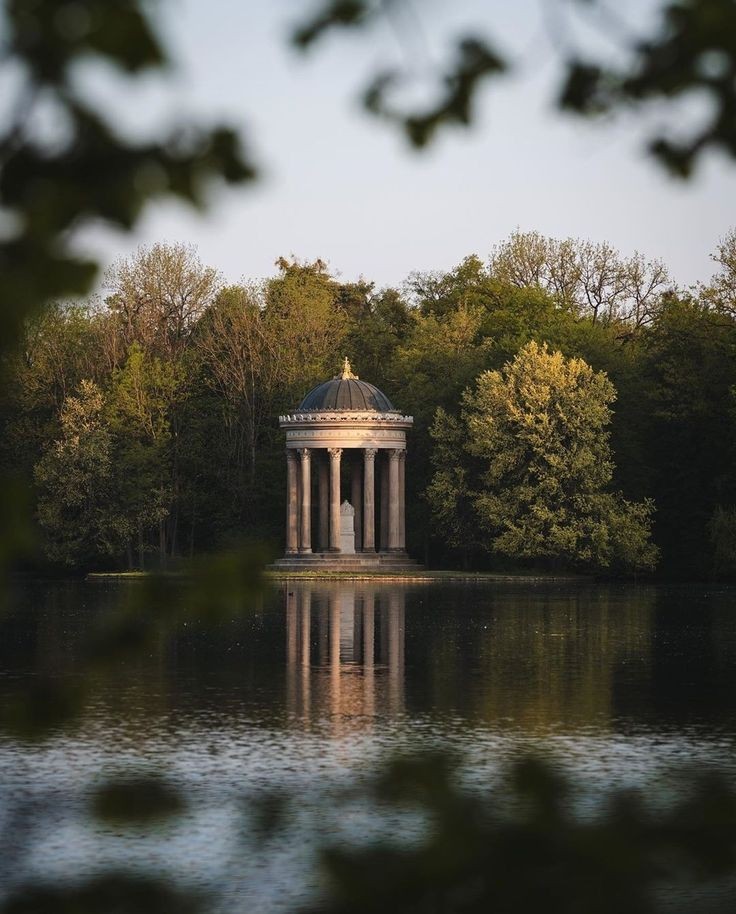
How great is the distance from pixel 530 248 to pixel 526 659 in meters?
62.8

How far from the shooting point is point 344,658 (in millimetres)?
34750

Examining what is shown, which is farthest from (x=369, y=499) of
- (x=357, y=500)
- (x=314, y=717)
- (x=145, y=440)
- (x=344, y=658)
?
(x=314, y=717)

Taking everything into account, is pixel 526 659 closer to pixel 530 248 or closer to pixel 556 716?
pixel 556 716

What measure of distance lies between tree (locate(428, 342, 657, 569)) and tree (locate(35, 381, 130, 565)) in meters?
16.2

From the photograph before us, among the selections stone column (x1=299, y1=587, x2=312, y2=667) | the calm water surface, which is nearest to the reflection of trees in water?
the calm water surface

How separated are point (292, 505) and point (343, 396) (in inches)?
210

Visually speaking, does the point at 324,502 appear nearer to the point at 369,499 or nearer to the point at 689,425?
the point at 369,499

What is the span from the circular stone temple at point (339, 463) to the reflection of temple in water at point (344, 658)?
1952 cm

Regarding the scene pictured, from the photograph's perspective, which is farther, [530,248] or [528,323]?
[530,248]

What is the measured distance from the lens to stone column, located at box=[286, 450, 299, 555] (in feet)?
257

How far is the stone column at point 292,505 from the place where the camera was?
257ft

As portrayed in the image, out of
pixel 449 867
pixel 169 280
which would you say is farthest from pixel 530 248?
pixel 449 867

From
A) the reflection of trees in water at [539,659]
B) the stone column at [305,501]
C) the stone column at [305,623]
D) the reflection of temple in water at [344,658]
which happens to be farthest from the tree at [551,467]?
the reflection of trees in water at [539,659]

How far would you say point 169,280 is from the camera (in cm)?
8375
